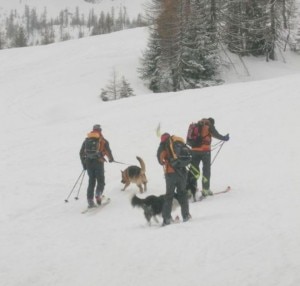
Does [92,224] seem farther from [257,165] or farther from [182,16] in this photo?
[182,16]

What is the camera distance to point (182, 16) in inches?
1324

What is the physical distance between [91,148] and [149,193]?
2.48 metres

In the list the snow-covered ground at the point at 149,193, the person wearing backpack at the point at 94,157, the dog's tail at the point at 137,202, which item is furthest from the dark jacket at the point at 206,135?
the person wearing backpack at the point at 94,157

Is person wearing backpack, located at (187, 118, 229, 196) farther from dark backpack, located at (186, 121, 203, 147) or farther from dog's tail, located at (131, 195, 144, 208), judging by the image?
dog's tail, located at (131, 195, 144, 208)

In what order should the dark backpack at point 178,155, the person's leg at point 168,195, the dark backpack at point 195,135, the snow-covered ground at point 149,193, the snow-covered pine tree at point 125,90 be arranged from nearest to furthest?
the snow-covered ground at point 149,193 < the dark backpack at point 178,155 < the person's leg at point 168,195 < the dark backpack at point 195,135 < the snow-covered pine tree at point 125,90

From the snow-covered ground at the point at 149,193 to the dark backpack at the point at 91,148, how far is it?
141cm

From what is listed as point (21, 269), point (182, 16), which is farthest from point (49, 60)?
point (21, 269)

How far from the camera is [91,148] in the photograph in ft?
34.7

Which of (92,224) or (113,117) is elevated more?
(113,117)

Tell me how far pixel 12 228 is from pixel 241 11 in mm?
36724

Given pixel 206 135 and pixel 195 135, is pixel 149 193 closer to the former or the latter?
pixel 195 135

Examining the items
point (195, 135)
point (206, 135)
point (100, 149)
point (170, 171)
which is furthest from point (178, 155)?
point (100, 149)

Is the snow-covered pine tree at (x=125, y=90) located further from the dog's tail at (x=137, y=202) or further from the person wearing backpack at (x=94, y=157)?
the dog's tail at (x=137, y=202)

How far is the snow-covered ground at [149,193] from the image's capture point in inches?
248
